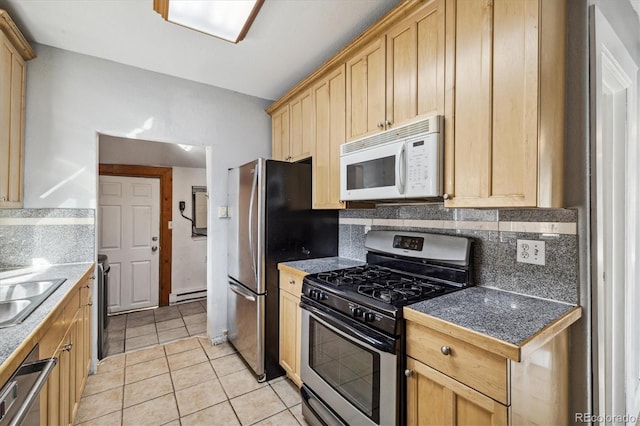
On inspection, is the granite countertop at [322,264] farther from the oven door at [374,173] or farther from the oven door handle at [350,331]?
the oven door at [374,173]

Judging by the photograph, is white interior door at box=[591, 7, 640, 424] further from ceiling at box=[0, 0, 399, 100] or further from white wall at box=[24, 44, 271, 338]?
white wall at box=[24, 44, 271, 338]

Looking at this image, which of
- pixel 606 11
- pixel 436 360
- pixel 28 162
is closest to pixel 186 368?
pixel 28 162

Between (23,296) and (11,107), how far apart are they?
4.06 feet

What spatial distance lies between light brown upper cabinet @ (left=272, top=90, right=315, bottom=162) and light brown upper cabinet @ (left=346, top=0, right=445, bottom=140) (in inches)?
20.6

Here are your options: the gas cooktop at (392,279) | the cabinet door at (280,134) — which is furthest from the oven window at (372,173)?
the cabinet door at (280,134)

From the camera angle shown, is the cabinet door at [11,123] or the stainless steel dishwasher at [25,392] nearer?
the stainless steel dishwasher at [25,392]

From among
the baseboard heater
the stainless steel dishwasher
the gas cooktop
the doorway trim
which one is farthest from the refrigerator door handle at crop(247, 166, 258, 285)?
the baseboard heater

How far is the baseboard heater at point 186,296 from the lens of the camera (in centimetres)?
420

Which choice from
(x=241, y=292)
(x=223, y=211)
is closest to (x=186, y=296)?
(x=223, y=211)

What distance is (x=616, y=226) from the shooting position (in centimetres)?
164

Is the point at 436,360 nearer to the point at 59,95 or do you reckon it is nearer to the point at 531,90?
the point at 531,90

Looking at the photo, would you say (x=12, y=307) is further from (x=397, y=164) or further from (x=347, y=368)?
(x=397, y=164)

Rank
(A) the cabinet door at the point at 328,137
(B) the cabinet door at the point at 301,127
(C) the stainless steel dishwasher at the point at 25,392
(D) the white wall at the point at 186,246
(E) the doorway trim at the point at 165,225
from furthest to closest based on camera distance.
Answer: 1. (D) the white wall at the point at 186,246
2. (E) the doorway trim at the point at 165,225
3. (B) the cabinet door at the point at 301,127
4. (A) the cabinet door at the point at 328,137
5. (C) the stainless steel dishwasher at the point at 25,392

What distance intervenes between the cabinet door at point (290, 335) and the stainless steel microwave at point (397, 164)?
0.87 m
